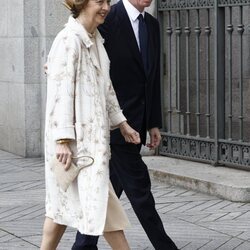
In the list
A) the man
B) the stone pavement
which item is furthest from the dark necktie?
the stone pavement

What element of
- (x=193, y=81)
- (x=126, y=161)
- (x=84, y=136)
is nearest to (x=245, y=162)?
(x=193, y=81)

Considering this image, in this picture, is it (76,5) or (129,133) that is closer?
(76,5)

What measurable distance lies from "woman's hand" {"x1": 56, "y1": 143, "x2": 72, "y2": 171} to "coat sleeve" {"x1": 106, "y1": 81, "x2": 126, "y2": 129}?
0.42 m

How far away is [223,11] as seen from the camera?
363 inches

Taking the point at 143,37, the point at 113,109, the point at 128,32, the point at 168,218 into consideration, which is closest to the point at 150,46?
the point at 143,37

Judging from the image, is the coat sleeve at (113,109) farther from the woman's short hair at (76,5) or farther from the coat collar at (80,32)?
the woman's short hair at (76,5)

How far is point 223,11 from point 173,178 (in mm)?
1645

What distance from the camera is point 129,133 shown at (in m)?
5.80

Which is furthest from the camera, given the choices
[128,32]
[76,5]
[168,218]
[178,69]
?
[178,69]

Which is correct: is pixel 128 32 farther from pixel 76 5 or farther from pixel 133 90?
pixel 76 5

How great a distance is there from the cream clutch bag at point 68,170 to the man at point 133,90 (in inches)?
27.7

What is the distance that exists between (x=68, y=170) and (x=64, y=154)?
10cm

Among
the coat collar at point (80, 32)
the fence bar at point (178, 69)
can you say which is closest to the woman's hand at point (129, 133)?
the coat collar at point (80, 32)

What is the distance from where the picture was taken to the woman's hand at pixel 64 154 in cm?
539
